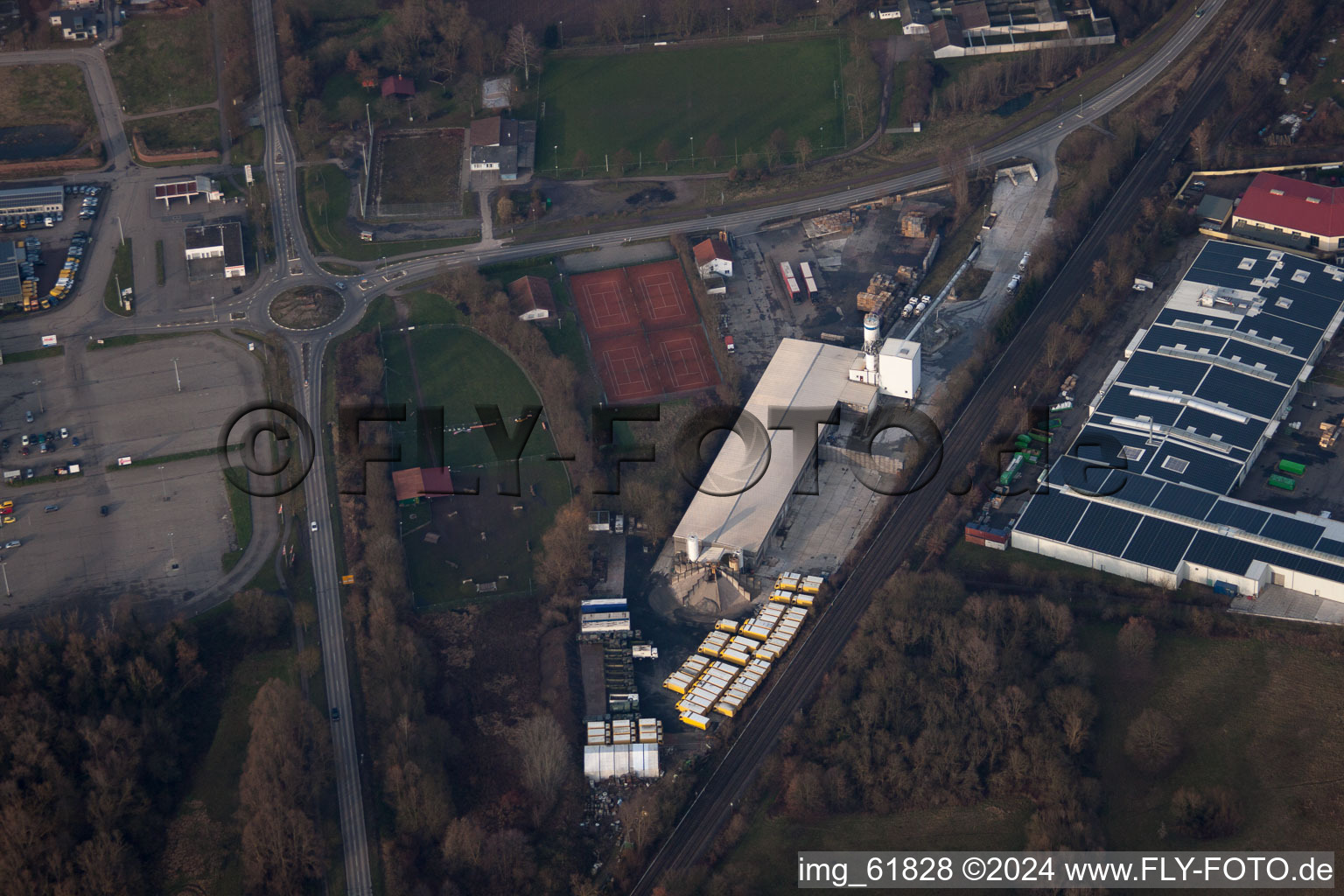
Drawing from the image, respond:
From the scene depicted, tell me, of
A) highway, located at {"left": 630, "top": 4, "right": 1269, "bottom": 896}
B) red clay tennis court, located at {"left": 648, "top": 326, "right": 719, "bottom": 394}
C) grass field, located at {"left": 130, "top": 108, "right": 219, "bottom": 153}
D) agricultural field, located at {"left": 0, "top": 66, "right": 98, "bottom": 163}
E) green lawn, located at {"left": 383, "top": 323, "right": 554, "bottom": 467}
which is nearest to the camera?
highway, located at {"left": 630, "top": 4, "right": 1269, "bottom": 896}

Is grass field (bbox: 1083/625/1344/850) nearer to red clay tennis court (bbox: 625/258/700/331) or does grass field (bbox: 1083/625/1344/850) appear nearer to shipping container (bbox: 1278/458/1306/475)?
shipping container (bbox: 1278/458/1306/475)

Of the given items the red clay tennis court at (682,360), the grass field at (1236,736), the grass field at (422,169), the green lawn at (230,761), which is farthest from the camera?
the grass field at (422,169)

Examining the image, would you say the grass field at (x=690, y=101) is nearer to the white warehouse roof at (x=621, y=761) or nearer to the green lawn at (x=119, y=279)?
the green lawn at (x=119, y=279)

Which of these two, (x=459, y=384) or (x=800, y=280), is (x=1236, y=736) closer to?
(x=800, y=280)

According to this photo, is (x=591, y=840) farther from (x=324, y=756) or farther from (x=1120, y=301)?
(x=1120, y=301)

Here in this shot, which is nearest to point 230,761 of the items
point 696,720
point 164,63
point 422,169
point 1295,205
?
point 696,720

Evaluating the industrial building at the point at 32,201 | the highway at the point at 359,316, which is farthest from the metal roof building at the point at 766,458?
the industrial building at the point at 32,201

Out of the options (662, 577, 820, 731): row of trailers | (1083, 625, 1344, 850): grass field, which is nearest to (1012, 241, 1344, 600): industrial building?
(1083, 625, 1344, 850): grass field
